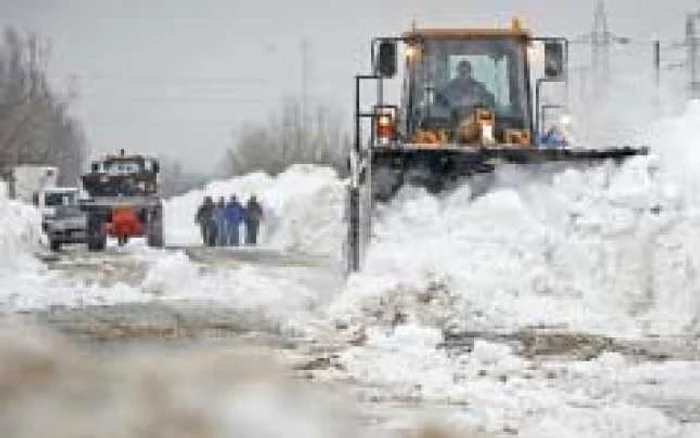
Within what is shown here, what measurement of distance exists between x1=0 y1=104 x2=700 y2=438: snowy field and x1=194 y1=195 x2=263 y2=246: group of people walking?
58.0 feet

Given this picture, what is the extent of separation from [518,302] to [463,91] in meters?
3.96

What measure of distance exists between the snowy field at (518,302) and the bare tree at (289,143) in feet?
212

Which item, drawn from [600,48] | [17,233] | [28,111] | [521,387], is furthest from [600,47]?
[521,387]

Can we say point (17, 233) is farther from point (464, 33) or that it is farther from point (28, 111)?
point (28, 111)

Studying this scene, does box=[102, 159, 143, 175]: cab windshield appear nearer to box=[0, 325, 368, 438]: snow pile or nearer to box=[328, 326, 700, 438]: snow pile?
box=[328, 326, 700, 438]: snow pile

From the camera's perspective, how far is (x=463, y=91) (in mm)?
15312

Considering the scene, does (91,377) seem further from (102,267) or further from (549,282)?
(102,267)

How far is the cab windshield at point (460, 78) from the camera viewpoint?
15258 mm

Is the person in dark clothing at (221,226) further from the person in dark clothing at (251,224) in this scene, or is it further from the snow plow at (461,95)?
the snow plow at (461,95)

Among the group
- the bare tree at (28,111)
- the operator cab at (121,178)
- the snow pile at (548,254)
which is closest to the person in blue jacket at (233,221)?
the operator cab at (121,178)

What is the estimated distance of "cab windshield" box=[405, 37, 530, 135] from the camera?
15.3 meters

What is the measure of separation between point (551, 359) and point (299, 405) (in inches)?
269

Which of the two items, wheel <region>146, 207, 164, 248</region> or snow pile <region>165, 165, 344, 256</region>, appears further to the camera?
snow pile <region>165, 165, 344, 256</region>

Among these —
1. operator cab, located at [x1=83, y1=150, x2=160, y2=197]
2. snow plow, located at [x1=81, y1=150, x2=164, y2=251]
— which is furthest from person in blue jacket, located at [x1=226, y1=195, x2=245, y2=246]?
snow plow, located at [x1=81, y1=150, x2=164, y2=251]
